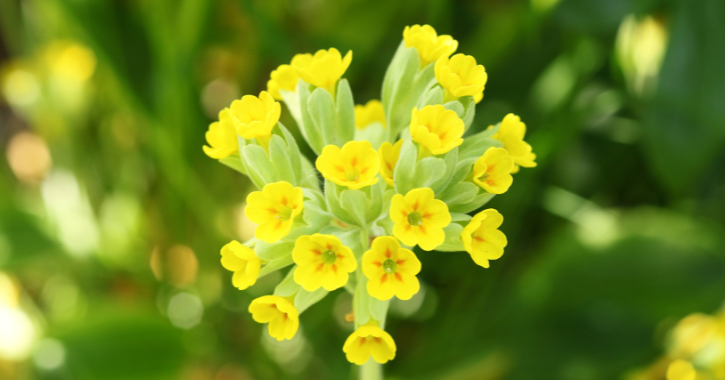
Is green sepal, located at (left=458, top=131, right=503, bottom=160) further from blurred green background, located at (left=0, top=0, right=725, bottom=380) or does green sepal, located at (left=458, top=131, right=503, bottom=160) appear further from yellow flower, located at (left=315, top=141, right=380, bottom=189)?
blurred green background, located at (left=0, top=0, right=725, bottom=380)

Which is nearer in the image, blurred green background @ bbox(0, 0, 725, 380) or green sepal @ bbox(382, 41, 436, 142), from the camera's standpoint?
green sepal @ bbox(382, 41, 436, 142)

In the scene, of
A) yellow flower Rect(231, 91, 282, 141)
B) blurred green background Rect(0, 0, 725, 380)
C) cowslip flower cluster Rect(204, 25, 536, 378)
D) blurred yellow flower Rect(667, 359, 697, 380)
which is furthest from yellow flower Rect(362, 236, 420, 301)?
blurred yellow flower Rect(667, 359, 697, 380)

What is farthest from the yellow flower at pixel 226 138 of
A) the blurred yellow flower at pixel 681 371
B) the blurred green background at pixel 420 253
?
the blurred yellow flower at pixel 681 371

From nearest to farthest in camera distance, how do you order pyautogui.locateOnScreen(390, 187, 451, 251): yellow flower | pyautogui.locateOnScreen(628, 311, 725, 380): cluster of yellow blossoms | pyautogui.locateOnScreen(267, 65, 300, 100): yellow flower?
pyautogui.locateOnScreen(390, 187, 451, 251): yellow flower → pyautogui.locateOnScreen(267, 65, 300, 100): yellow flower → pyautogui.locateOnScreen(628, 311, 725, 380): cluster of yellow blossoms

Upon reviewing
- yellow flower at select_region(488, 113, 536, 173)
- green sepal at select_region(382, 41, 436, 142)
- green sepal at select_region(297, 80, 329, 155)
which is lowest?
yellow flower at select_region(488, 113, 536, 173)

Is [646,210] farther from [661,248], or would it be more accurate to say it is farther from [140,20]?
[140,20]

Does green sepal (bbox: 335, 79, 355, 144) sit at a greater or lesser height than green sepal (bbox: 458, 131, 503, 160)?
greater

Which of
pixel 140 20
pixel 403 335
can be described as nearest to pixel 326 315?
pixel 403 335
